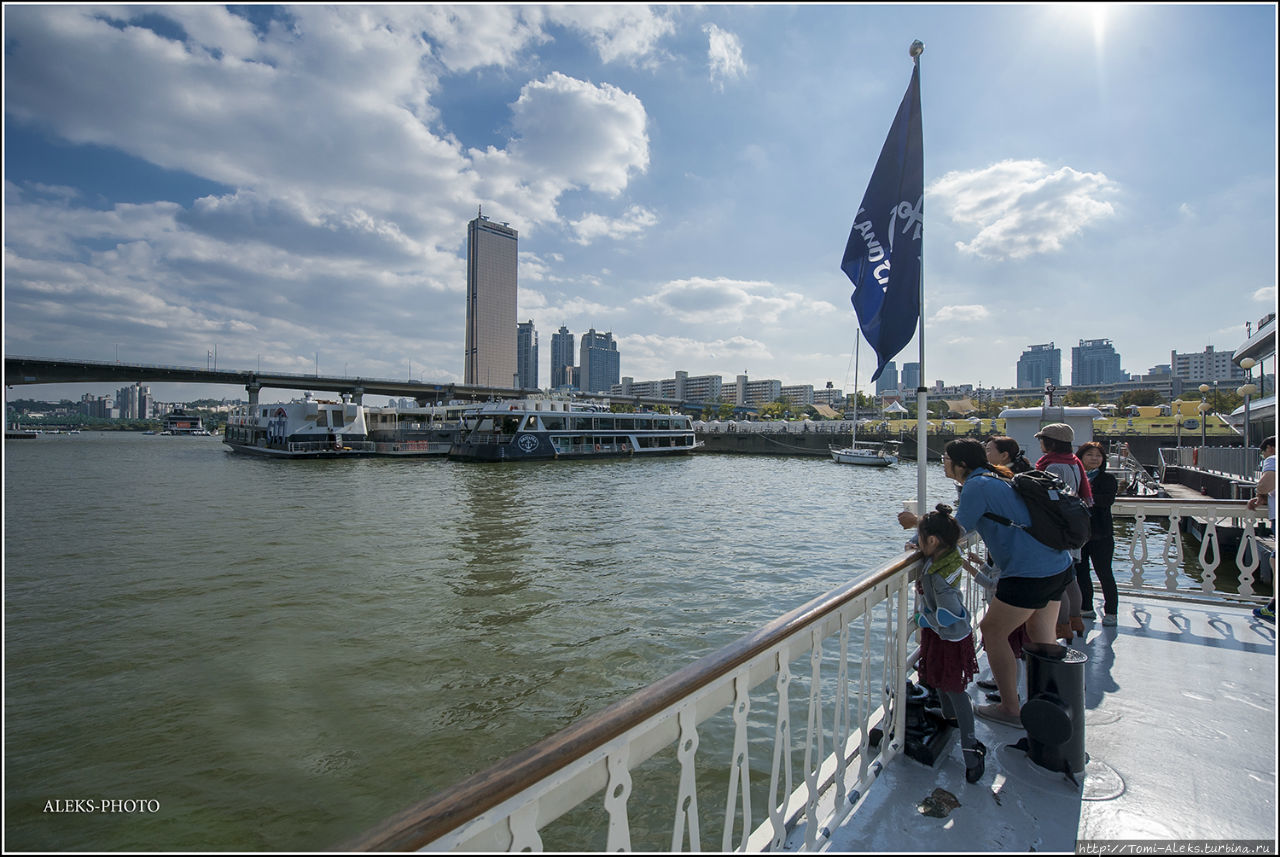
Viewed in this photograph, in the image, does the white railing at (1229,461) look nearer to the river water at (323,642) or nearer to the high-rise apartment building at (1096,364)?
the river water at (323,642)

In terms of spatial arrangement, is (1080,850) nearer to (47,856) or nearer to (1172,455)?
(47,856)

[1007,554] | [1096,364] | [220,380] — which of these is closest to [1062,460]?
[1007,554]

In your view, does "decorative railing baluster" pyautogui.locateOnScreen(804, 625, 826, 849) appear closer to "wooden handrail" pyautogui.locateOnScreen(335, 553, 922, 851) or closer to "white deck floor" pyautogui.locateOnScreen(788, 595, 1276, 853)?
"white deck floor" pyautogui.locateOnScreen(788, 595, 1276, 853)

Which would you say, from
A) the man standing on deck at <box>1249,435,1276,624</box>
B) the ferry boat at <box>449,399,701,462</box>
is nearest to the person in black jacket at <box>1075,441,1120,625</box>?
the man standing on deck at <box>1249,435,1276,624</box>

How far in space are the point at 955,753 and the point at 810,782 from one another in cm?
125

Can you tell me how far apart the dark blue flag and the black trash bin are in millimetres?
2134

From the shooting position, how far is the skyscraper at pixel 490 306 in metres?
149

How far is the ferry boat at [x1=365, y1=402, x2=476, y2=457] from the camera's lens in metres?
46.9

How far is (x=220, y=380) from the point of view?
77.4m

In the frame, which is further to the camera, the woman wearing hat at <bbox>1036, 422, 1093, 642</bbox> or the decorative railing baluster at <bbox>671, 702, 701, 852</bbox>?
the woman wearing hat at <bbox>1036, 422, 1093, 642</bbox>

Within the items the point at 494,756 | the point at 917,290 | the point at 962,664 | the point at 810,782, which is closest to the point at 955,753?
the point at 962,664

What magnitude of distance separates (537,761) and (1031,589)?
9.31ft

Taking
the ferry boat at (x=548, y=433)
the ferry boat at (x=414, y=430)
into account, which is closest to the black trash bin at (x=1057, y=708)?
the ferry boat at (x=548, y=433)

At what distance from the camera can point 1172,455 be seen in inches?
1061
